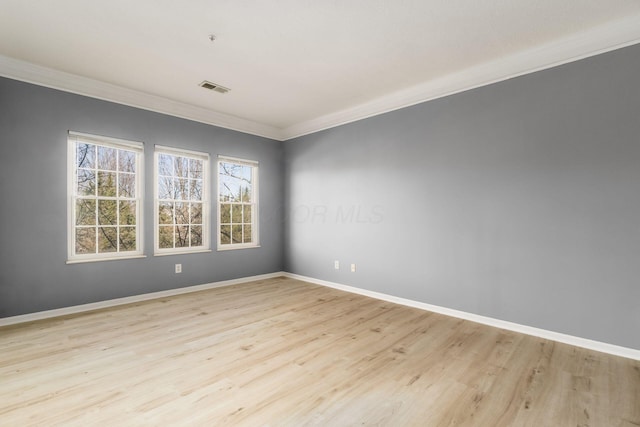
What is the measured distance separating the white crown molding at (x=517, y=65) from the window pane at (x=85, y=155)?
11.7 feet

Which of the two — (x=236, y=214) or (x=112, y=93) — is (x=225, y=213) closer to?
(x=236, y=214)

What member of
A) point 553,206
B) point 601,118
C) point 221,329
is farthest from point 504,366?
point 221,329

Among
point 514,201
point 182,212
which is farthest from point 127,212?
point 514,201

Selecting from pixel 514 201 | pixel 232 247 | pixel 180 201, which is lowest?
pixel 232 247

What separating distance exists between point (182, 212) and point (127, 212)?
0.72 m

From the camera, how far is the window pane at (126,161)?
3892 millimetres

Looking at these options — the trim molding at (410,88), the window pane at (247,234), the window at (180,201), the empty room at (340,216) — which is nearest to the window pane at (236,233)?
the window pane at (247,234)

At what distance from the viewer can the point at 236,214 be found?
509 centimetres

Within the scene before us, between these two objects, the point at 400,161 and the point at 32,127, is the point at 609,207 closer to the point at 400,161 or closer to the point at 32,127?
the point at 400,161

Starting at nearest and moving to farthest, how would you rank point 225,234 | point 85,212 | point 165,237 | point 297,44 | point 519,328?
point 297,44
point 519,328
point 85,212
point 165,237
point 225,234

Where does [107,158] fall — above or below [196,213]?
above

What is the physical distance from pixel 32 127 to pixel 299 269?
4.07 metres

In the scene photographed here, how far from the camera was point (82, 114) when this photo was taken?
355cm

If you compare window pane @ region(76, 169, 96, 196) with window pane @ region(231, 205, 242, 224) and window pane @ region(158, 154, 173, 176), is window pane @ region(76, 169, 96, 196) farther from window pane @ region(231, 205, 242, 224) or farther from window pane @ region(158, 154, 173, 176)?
window pane @ region(231, 205, 242, 224)
